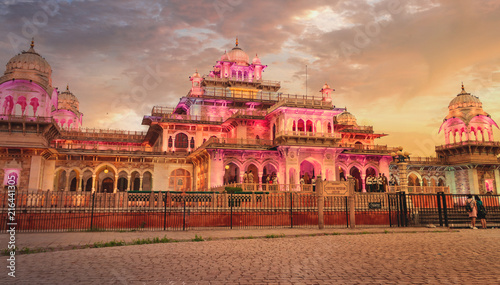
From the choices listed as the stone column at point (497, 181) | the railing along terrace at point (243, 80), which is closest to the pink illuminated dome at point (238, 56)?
the railing along terrace at point (243, 80)

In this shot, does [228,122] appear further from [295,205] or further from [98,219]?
[98,219]

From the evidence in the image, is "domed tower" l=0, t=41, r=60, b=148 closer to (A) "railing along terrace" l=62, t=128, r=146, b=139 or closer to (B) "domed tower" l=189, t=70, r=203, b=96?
(A) "railing along terrace" l=62, t=128, r=146, b=139

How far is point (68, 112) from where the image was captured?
53.9 m

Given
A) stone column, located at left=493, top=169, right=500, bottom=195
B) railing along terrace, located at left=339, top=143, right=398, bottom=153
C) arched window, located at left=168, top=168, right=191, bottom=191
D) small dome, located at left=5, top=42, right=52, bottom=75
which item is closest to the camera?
small dome, located at left=5, top=42, right=52, bottom=75

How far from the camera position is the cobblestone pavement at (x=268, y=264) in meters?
6.54

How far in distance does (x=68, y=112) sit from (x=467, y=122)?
186 ft

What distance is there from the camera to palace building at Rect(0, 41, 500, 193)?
3275 centimetres

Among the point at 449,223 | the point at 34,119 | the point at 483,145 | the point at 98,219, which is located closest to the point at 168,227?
the point at 98,219

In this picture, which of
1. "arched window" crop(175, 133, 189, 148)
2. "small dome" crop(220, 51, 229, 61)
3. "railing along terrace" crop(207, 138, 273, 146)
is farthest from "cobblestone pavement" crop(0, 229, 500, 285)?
"small dome" crop(220, 51, 229, 61)

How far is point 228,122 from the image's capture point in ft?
131

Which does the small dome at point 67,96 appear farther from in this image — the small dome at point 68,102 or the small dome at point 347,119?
the small dome at point 347,119

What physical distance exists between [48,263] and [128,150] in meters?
31.8

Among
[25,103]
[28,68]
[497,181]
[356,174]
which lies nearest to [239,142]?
[356,174]

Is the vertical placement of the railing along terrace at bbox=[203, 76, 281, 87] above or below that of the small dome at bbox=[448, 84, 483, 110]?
above
